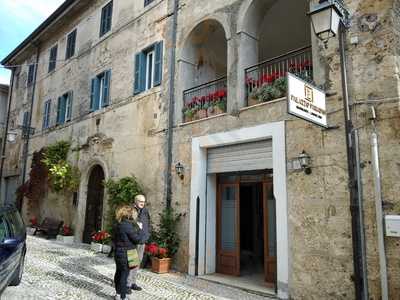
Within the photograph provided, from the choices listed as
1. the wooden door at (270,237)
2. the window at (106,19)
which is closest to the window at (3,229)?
the wooden door at (270,237)

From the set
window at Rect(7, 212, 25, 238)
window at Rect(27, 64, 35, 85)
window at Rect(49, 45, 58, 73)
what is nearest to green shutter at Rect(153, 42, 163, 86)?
window at Rect(7, 212, 25, 238)

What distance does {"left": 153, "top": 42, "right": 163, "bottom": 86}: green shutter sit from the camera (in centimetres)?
1035

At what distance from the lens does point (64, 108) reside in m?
15.5

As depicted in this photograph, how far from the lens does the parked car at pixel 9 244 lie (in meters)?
4.68

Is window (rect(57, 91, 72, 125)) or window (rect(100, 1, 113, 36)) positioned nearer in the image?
window (rect(100, 1, 113, 36))

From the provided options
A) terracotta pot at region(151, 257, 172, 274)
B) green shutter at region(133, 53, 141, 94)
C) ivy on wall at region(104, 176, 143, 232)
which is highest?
green shutter at region(133, 53, 141, 94)

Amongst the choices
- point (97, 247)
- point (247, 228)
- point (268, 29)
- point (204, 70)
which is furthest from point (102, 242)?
point (268, 29)

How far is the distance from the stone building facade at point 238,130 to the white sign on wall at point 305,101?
805 mm

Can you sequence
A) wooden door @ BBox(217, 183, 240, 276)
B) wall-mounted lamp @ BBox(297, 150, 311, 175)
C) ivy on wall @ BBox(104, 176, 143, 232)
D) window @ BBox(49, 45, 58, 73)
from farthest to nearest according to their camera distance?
1. window @ BBox(49, 45, 58, 73)
2. ivy on wall @ BBox(104, 176, 143, 232)
3. wooden door @ BBox(217, 183, 240, 276)
4. wall-mounted lamp @ BBox(297, 150, 311, 175)

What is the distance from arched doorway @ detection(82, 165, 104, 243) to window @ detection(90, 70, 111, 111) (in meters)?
2.33

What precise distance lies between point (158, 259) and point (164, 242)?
19.0 inches

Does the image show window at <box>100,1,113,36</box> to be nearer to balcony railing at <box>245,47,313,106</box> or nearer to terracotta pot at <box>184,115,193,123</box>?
terracotta pot at <box>184,115,193,123</box>

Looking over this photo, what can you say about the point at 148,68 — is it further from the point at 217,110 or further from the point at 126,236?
the point at 126,236

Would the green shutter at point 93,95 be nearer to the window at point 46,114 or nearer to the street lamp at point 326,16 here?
the window at point 46,114
